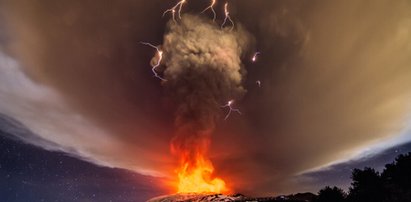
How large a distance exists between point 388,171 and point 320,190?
11.0 m

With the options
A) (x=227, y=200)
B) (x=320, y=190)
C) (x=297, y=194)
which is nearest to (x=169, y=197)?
(x=227, y=200)

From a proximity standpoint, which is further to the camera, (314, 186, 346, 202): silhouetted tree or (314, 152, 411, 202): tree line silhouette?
(314, 186, 346, 202): silhouetted tree

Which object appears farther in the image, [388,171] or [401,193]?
[388,171]

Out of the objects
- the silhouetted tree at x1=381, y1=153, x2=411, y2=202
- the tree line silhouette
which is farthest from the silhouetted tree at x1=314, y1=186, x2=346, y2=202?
the silhouetted tree at x1=381, y1=153, x2=411, y2=202

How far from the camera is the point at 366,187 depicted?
4684 centimetres

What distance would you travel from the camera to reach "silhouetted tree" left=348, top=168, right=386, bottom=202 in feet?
147

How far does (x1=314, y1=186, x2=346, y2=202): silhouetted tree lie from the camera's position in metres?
48.2

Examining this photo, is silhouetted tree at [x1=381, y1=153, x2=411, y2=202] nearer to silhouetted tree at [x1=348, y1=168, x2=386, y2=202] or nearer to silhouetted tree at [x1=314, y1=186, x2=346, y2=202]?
silhouetted tree at [x1=348, y1=168, x2=386, y2=202]

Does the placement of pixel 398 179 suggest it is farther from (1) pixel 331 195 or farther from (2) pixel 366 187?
(1) pixel 331 195

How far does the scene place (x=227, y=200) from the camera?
9794cm

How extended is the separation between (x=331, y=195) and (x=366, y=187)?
17.2ft

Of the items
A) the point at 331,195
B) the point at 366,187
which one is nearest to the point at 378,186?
the point at 366,187

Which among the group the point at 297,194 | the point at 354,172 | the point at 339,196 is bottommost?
the point at 339,196

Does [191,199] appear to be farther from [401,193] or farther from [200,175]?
[401,193]
